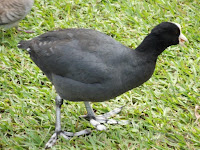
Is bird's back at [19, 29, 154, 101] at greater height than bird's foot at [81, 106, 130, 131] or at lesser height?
greater

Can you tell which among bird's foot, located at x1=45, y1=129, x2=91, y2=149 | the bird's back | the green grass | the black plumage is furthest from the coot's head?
bird's foot, located at x1=45, y1=129, x2=91, y2=149

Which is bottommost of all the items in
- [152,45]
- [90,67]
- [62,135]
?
[62,135]

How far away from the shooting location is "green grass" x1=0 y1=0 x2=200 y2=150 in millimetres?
3865

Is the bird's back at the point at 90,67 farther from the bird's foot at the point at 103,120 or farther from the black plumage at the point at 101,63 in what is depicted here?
the bird's foot at the point at 103,120

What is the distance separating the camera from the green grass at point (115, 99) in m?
3.87

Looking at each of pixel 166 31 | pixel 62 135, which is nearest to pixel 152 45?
pixel 166 31

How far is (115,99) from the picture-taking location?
4461mm

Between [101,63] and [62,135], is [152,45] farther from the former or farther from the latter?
[62,135]

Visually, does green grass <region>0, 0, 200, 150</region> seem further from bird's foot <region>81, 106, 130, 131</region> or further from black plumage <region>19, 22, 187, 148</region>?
black plumage <region>19, 22, 187, 148</region>

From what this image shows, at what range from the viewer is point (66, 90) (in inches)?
141

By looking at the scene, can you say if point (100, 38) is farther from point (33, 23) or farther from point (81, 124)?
point (33, 23)

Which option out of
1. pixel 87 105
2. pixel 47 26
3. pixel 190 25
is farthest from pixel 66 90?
pixel 190 25

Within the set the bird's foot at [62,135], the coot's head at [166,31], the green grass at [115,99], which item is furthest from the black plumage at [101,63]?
the green grass at [115,99]

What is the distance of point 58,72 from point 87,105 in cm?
72
